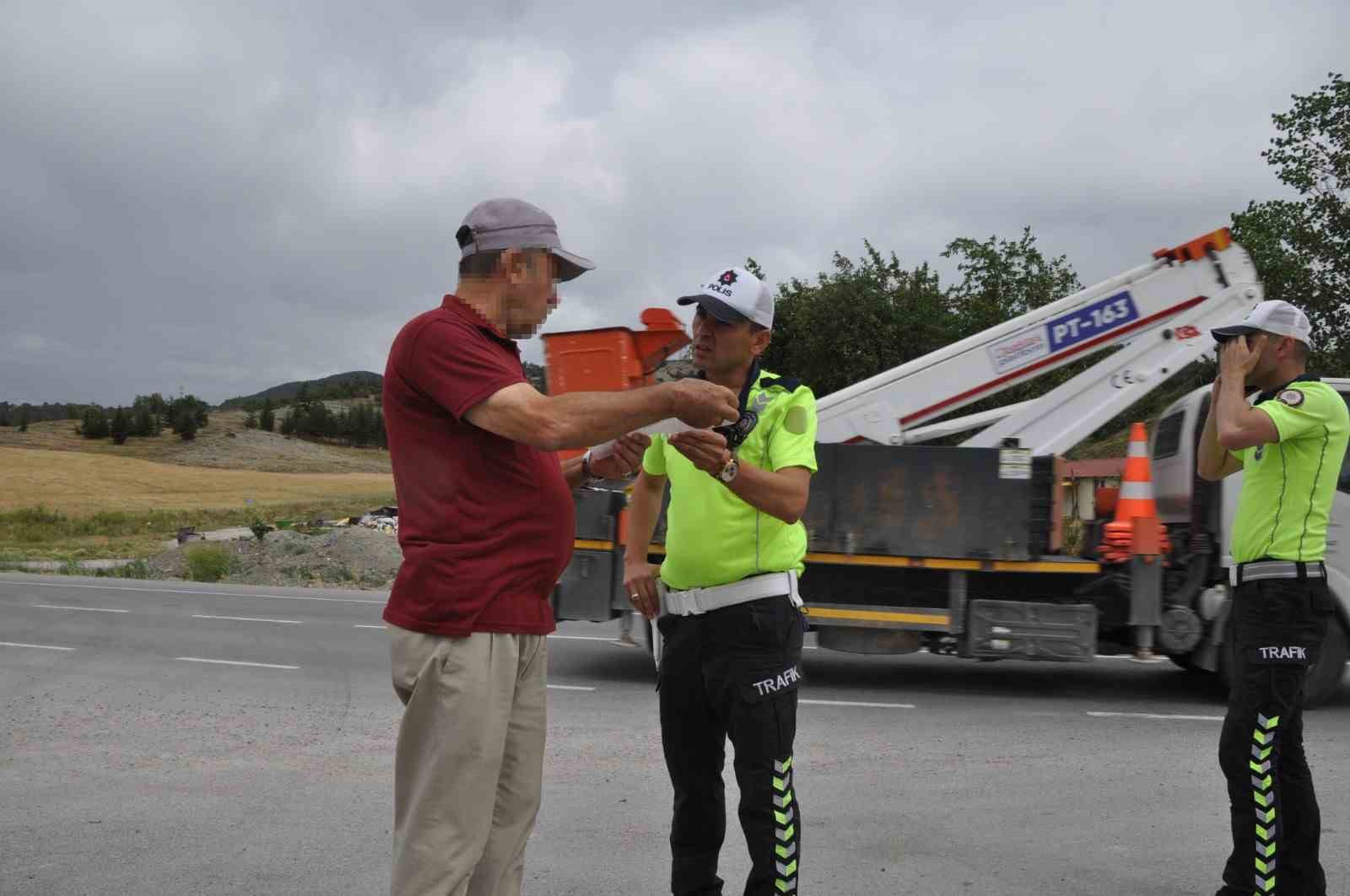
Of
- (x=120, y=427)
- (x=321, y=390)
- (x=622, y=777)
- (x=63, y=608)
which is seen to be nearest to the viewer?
(x=622, y=777)

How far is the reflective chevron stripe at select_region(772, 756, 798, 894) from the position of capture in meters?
3.21

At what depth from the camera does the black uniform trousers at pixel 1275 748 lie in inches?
143

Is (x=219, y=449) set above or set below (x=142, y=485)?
above

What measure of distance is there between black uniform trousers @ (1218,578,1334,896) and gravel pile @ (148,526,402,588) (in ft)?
56.2

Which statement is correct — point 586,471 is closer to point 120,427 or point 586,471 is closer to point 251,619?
point 251,619

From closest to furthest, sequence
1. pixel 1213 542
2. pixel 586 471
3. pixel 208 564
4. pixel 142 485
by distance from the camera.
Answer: pixel 586 471, pixel 1213 542, pixel 208 564, pixel 142 485

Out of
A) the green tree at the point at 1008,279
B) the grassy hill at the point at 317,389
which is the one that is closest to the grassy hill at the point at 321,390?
the grassy hill at the point at 317,389

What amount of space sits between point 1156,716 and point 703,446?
238 inches

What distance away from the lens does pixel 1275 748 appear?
3.65 meters

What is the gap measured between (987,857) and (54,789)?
14.0 ft

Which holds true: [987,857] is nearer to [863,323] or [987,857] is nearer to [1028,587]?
[1028,587]

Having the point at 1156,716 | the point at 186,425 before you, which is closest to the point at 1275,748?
the point at 1156,716

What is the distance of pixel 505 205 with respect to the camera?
274 cm

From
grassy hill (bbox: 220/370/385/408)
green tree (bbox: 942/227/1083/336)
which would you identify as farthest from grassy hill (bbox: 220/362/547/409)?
green tree (bbox: 942/227/1083/336)
